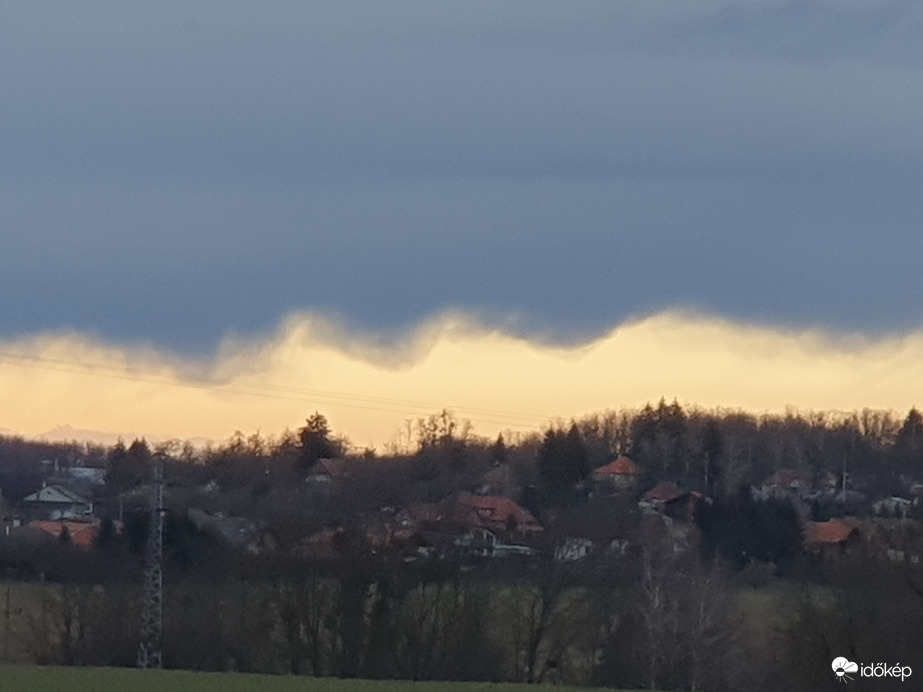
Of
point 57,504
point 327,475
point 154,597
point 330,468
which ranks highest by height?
point 330,468

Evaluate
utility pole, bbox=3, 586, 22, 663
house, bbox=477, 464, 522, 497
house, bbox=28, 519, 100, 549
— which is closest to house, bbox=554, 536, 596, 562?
house, bbox=28, 519, 100, 549

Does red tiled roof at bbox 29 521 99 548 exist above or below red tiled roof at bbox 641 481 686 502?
below

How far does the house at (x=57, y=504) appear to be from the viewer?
12231cm

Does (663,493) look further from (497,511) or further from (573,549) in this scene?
(573,549)

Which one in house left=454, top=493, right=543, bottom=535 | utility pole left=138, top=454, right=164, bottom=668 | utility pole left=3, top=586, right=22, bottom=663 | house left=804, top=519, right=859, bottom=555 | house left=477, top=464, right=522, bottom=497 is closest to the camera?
utility pole left=138, top=454, right=164, bottom=668

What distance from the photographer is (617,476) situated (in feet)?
443

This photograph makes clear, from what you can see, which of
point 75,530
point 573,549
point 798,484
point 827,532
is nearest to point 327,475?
point 75,530

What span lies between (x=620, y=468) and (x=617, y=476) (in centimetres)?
319
